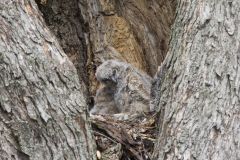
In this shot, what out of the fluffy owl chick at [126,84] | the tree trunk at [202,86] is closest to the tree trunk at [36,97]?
the tree trunk at [202,86]

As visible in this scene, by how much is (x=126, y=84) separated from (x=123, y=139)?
5.75 feet

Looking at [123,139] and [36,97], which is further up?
[36,97]

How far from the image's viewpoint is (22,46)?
12.5 ft

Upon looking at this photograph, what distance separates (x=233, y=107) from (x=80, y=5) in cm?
343

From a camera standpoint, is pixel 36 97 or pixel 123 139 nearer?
pixel 36 97

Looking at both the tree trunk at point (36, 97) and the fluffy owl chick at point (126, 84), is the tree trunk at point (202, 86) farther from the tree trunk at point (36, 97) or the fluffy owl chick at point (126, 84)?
the fluffy owl chick at point (126, 84)

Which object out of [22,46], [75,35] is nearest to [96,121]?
[22,46]

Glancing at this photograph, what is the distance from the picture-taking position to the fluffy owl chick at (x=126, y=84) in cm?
653

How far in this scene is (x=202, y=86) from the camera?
13.9ft

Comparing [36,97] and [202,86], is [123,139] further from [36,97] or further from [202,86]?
[36,97]

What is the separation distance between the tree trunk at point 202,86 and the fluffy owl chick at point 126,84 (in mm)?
1778

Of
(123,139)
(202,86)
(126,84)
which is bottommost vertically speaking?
(123,139)

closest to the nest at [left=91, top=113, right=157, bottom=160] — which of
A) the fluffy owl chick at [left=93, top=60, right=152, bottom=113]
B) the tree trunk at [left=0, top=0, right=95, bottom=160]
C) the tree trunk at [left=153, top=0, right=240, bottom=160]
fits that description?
the tree trunk at [left=153, top=0, right=240, bottom=160]

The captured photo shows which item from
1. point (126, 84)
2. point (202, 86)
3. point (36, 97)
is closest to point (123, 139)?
Result: point (202, 86)
